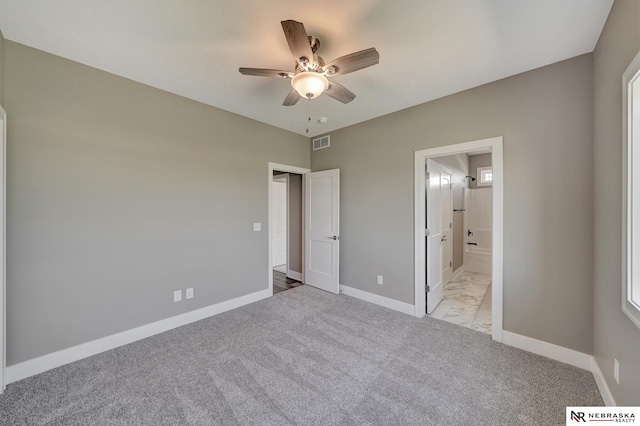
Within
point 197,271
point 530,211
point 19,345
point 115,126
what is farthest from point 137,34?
point 530,211

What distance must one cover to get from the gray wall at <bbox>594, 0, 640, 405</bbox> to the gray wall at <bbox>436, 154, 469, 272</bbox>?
8.16 ft

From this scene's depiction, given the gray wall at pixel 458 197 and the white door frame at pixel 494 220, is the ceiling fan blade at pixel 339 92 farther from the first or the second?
the gray wall at pixel 458 197

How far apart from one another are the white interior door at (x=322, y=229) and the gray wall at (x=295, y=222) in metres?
0.40

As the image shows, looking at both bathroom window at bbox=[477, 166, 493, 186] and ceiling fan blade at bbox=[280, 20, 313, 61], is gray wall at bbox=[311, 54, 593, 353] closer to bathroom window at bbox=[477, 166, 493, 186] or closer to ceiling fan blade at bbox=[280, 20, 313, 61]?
ceiling fan blade at bbox=[280, 20, 313, 61]

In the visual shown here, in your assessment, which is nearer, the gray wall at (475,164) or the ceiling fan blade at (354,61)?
the ceiling fan blade at (354,61)

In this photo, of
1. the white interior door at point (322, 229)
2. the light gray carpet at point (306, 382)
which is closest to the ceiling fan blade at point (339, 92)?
the white interior door at point (322, 229)

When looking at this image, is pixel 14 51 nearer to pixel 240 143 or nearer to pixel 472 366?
pixel 240 143

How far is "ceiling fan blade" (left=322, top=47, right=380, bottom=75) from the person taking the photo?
62.4 inches

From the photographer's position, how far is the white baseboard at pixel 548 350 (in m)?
2.08

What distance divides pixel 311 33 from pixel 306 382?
2.71 metres

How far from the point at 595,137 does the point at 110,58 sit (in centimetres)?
419

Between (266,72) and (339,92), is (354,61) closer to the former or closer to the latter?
(339,92)

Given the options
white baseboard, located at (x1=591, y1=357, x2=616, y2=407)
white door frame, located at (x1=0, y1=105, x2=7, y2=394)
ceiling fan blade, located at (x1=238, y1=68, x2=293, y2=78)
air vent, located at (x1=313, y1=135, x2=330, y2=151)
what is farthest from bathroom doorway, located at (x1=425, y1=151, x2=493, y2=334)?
white door frame, located at (x1=0, y1=105, x2=7, y2=394)

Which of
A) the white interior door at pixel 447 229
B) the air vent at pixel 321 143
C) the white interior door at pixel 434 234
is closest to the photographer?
the white interior door at pixel 434 234
